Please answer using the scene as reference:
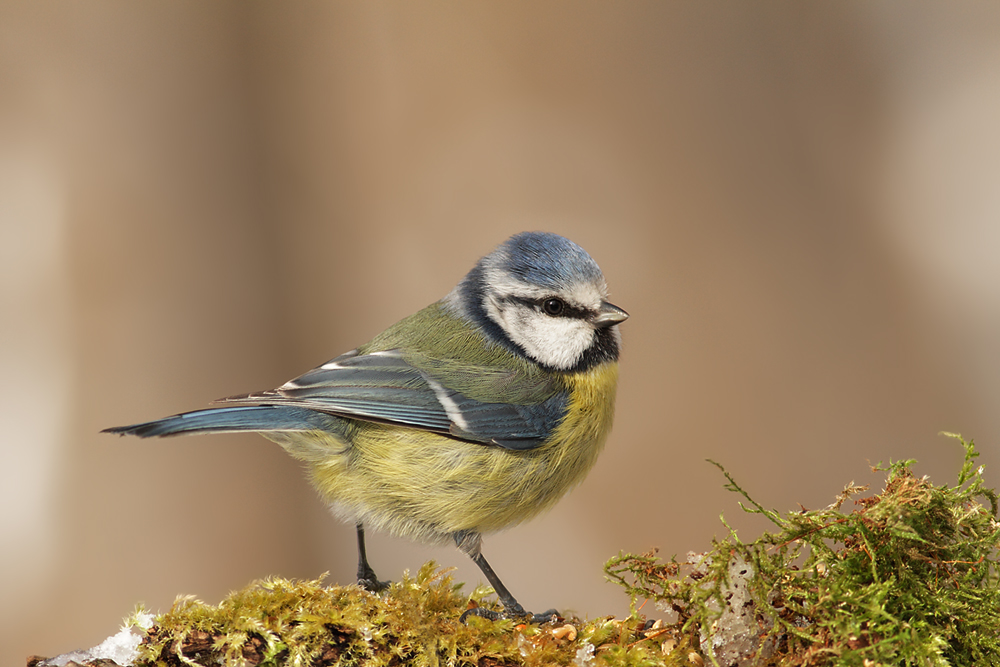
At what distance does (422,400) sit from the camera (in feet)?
5.73

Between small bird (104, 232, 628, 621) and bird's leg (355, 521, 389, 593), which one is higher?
small bird (104, 232, 628, 621)

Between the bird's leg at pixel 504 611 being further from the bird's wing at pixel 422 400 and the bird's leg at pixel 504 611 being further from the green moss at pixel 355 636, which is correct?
the bird's wing at pixel 422 400

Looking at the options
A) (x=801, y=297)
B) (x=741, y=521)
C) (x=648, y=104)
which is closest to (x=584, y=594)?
(x=741, y=521)

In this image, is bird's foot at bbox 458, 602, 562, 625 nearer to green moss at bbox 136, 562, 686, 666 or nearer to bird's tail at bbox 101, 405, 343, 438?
green moss at bbox 136, 562, 686, 666

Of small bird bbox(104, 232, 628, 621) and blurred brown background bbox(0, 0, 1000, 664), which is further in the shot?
blurred brown background bbox(0, 0, 1000, 664)

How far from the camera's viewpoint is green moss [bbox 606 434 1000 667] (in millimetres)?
1048

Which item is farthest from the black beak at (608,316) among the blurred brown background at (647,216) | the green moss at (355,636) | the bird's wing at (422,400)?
the blurred brown background at (647,216)

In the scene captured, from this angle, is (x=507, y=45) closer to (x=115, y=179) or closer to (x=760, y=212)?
(x=760, y=212)

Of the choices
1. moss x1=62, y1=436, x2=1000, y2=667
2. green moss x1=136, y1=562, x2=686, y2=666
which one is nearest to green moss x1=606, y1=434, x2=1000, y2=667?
moss x1=62, y1=436, x2=1000, y2=667

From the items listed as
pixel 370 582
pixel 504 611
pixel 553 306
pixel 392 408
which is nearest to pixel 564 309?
pixel 553 306

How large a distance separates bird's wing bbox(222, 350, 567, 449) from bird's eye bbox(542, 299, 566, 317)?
0.19 m

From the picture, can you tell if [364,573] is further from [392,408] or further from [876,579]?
[876,579]

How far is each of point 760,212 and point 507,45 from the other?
1.38m

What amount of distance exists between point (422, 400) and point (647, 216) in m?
1.93
